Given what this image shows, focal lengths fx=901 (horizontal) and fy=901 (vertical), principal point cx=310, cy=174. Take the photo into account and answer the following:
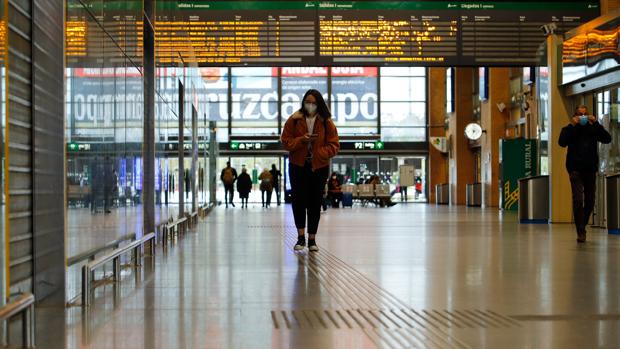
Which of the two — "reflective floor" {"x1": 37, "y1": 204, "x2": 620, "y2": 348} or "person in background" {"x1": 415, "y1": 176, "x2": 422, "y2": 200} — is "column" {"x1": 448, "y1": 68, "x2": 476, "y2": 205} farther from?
"reflective floor" {"x1": 37, "y1": 204, "x2": 620, "y2": 348}

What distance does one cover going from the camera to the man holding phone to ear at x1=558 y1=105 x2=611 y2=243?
10.7m

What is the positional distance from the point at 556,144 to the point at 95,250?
11057mm

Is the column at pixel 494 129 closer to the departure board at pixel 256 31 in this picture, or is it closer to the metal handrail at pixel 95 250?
the departure board at pixel 256 31

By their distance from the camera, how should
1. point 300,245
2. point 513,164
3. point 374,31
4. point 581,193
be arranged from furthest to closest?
point 513,164, point 374,31, point 581,193, point 300,245

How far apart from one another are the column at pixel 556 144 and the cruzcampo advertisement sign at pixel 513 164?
9058 mm

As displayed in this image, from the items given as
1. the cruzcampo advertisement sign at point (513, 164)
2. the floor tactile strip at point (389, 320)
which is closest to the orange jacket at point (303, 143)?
the floor tactile strip at point (389, 320)

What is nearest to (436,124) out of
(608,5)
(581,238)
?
(608,5)

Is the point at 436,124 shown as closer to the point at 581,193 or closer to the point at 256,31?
the point at 256,31

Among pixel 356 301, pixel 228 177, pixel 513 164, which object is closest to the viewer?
pixel 356 301

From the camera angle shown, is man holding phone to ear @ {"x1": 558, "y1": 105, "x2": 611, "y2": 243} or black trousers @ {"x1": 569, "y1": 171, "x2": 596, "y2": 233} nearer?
black trousers @ {"x1": 569, "y1": 171, "x2": 596, "y2": 233}

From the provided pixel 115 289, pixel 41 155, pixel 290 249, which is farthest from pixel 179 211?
pixel 41 155

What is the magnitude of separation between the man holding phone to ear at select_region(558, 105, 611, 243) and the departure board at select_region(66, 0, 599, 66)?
664 centimetres

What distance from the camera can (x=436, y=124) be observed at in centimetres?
4131

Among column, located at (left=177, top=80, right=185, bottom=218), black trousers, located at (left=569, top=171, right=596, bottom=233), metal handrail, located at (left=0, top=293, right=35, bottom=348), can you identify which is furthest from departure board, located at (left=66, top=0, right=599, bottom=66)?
metal handrail, located at (left=0, top=293, right=35, bottom=348)
